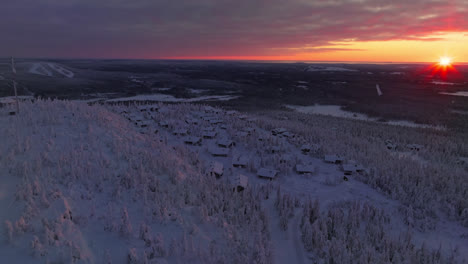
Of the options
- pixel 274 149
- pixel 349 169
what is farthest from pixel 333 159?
pixel 274 149

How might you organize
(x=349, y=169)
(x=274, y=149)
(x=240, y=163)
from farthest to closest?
(x=274, y=149) → (x=240, y=163) → (x=349, y=169)

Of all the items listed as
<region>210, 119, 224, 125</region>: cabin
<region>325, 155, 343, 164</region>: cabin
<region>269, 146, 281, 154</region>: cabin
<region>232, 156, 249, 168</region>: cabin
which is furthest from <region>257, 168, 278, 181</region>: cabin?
<region>210, 119, 224, 125</region>: cabin

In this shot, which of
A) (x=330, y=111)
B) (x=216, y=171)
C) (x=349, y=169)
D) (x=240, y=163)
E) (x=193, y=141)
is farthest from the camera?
(x=330, y=111)

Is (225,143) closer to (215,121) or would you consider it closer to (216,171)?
(216,171)

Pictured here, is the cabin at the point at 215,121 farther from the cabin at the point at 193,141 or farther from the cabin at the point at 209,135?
the cabin at the point at 193,141

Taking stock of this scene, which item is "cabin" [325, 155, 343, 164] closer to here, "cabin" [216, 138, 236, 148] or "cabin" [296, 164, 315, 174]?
"cabin" [296, 164, 315, 174]

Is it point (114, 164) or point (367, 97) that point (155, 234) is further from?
point (367, 97)
